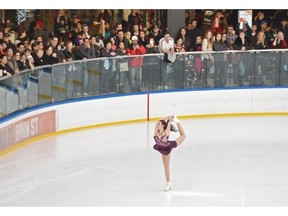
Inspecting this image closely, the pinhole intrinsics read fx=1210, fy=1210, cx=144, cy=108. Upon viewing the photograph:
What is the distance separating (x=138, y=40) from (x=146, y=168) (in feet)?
24.7

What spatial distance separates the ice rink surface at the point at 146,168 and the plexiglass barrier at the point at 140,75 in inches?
40.0

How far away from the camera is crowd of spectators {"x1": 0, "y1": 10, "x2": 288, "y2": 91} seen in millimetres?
29044

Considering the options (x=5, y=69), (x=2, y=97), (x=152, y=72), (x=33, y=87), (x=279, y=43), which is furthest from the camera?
(x=279, y=43)

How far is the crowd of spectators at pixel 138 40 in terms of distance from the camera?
29.0 m

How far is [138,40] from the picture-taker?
31688mm

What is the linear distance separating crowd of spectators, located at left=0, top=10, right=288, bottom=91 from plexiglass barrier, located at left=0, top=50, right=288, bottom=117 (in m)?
0.05

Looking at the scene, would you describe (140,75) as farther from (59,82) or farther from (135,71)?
(59,82)

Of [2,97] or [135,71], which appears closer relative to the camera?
[2,97]

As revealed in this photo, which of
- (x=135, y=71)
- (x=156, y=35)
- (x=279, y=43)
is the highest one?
(x=156, y=35)

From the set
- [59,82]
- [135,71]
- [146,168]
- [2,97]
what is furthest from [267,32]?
[2,97]

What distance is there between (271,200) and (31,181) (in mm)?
4730

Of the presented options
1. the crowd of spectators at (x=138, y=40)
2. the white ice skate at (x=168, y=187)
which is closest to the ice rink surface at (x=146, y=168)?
the white ice skate at (x=168, y=187)

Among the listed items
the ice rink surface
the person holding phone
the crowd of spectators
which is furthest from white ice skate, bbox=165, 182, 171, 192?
the person holding phone
